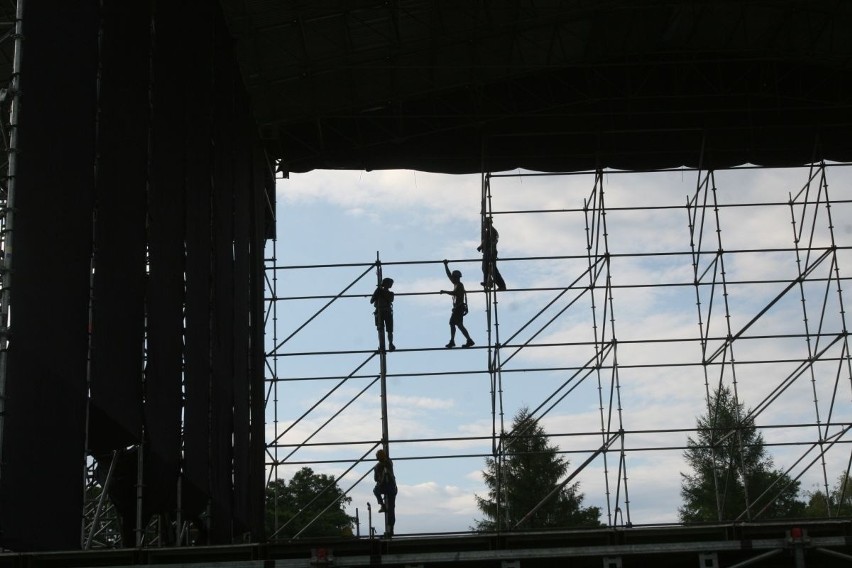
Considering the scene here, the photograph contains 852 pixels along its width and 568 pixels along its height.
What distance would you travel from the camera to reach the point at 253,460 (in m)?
19.7

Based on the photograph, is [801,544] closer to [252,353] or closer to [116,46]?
[116,46]

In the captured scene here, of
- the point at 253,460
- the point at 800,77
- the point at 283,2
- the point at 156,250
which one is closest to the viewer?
the point at 156,250

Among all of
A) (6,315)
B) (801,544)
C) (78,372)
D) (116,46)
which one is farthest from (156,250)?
(801,544)

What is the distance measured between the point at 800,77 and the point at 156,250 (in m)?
12.4

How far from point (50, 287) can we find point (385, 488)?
9.34 meters

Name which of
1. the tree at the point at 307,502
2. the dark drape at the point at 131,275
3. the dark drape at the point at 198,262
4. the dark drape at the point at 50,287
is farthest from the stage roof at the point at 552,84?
the tree at the point at 307,502

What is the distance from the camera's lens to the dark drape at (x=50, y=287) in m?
9.52

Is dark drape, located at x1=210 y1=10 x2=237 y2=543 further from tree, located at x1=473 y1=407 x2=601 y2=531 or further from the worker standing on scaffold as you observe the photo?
tree, located at x1=473 y1=407 x2=601 y2=531

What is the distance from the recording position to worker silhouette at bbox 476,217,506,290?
22.0 metres

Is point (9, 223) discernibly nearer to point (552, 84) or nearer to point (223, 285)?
point (223, 285)

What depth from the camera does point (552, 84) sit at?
864 inches

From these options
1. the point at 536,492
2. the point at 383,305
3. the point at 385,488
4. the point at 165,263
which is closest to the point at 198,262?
the point at 165,263

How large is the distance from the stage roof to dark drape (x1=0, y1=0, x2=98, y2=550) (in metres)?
7.95

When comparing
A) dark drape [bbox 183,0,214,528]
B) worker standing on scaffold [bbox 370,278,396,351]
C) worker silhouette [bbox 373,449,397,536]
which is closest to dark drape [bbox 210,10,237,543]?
dark drape [bbox 183,0,214,528]
